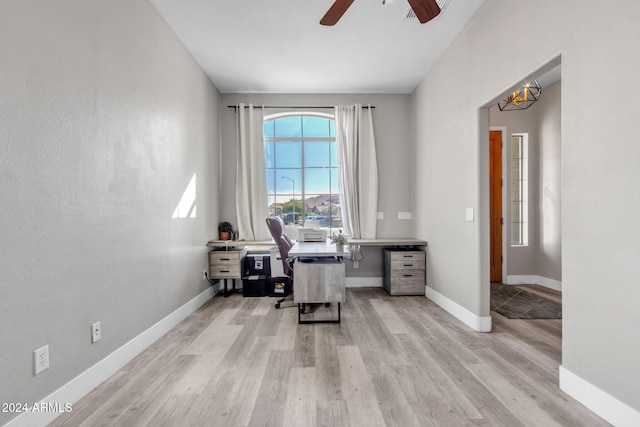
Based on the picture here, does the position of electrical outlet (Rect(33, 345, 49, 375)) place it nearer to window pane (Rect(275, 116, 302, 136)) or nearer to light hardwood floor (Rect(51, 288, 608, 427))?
light hardwood floor (Rect(51, 288, 608, 427))

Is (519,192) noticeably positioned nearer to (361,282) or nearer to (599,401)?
(361,282)

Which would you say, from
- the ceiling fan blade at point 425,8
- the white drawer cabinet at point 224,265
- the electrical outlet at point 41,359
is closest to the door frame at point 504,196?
the ceiling fan blade at point 425,8

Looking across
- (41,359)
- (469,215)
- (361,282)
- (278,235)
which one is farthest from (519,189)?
(41,359)

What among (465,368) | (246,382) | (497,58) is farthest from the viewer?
(497,58)

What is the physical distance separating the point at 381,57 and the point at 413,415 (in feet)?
12.0

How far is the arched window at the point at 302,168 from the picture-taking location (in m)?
5.11

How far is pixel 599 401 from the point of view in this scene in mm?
1759

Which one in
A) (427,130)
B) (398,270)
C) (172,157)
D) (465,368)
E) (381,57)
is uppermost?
(381,57)

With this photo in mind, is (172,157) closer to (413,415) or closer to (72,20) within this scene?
(72,20)

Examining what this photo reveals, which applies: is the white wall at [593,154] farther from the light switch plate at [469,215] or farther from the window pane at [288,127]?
the window pane at [288,127]

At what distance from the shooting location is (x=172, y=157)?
129 inches

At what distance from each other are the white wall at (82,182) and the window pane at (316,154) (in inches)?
87.5

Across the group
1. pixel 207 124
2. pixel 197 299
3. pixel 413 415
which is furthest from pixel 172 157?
pixel 413 415

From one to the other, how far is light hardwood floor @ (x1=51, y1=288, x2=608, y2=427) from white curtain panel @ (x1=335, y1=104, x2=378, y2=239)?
5.86 feet
